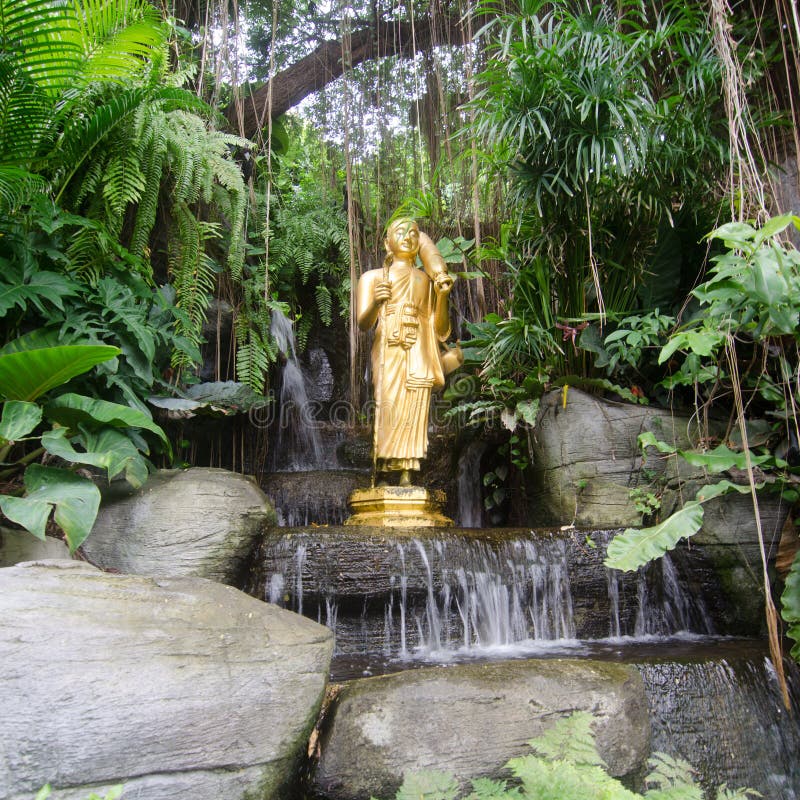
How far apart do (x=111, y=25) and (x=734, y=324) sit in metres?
4.38

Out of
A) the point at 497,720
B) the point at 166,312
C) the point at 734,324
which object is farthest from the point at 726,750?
the point at 166,312

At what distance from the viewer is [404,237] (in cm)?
560

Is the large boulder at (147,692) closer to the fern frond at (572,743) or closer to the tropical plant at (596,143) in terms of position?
the fern frond at (572,743)

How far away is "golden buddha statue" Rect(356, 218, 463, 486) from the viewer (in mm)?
5402

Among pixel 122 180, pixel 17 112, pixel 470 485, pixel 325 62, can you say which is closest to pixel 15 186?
pixel 17 112

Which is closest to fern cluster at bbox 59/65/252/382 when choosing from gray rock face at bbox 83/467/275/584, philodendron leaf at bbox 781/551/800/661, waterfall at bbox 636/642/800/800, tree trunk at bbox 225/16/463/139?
gray rock face at bbox 83/467/275/584

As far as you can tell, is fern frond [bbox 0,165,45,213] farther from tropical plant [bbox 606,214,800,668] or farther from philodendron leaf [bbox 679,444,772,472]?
philodendron leaf [bbox 679,444,772,472]

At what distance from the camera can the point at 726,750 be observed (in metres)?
3.01

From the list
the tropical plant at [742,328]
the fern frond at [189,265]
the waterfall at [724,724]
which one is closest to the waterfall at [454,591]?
the tropical plant at [742,328]

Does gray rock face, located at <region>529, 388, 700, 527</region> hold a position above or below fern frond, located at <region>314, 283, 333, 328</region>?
below

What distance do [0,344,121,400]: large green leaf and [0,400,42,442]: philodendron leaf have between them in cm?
8

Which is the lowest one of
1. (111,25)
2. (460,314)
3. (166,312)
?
(166,312)

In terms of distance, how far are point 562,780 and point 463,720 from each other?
82 cm

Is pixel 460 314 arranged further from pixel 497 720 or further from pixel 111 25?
pixel 497 720
